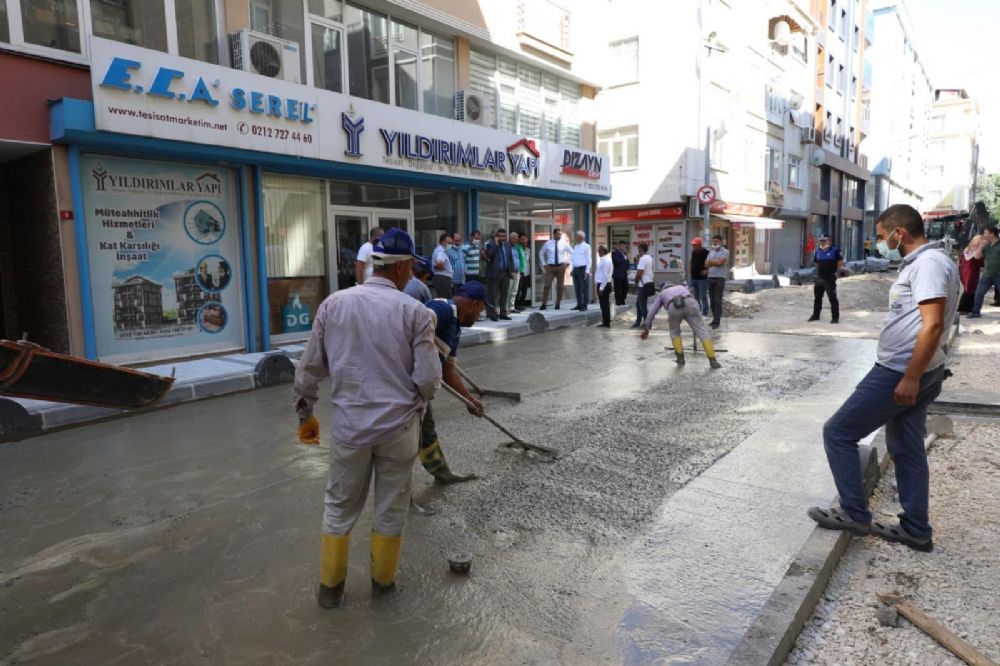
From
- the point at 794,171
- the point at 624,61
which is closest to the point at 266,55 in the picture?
Answer: the point at 624,61

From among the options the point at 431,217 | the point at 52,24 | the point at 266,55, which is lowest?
the point at 431,217

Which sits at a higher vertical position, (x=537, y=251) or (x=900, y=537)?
(x=537, y=251)

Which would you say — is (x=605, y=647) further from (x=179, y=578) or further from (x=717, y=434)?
(x=717, y=434)

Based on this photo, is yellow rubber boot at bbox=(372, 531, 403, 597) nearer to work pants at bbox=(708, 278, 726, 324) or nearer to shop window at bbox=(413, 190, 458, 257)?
shop window at bbox=(413, 190, 458, 257)

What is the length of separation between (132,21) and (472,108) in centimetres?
675

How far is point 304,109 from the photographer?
9898 mm

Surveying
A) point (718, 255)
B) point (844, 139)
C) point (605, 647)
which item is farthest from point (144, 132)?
point (844, 139)

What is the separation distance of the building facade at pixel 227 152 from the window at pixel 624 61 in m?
11.0

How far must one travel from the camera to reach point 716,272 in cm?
1283

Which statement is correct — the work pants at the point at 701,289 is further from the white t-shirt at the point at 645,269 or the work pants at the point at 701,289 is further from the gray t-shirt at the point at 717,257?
the white t-shirt at the point at 645,269

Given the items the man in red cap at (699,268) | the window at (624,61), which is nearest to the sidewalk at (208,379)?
the man in red cap at (699,268)

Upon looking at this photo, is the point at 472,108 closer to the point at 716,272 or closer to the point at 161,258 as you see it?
the point at 716,272

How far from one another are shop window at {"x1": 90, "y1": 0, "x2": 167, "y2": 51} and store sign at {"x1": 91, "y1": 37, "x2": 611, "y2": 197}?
851 millimetres

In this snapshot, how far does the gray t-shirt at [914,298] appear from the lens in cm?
319
